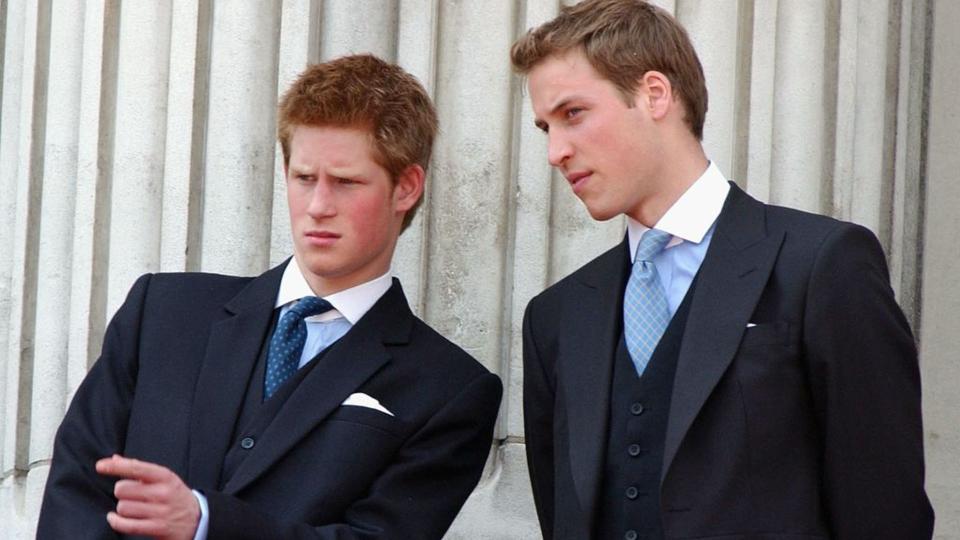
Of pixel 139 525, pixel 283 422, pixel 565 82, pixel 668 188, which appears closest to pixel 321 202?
pixel 283 422

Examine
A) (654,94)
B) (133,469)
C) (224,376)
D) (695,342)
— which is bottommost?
(133,469)

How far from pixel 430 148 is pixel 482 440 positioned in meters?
0.68

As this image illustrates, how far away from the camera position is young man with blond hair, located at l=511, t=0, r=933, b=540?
126 inches

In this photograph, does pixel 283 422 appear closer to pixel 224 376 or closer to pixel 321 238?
pixel 224 376

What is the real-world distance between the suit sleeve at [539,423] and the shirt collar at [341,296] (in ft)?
Result: 1.12

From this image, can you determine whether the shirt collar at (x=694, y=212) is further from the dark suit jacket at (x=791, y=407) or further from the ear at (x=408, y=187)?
the ear at (x=408, y=187)

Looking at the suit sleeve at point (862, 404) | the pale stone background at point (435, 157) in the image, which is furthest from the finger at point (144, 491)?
the pale stone background at point (435, 157)

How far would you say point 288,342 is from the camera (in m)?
3.70

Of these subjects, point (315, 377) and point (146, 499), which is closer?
point (146, 499)

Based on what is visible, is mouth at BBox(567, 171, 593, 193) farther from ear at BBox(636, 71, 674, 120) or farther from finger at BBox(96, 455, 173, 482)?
finger at BBox(96, 455, 173, 482)

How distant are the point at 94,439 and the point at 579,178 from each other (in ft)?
3.68

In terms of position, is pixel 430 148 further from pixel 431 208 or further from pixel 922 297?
pixel 922 297

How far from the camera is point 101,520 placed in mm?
3484

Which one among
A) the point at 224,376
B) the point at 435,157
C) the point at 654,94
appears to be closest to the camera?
the point at 654,94
